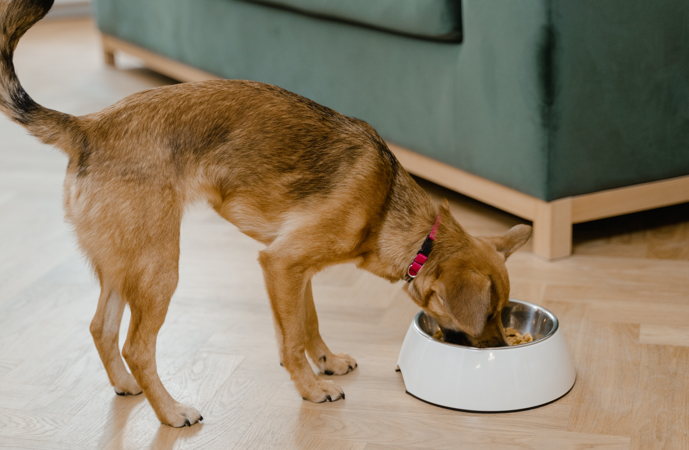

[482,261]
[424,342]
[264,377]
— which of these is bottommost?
[264,377]

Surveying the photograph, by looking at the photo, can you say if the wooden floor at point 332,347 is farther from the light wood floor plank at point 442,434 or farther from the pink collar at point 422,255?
the pink collar at point 422,255

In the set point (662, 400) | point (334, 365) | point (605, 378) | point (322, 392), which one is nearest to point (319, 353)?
point (334, 365)

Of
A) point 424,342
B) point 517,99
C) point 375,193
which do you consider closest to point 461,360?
point 424,342

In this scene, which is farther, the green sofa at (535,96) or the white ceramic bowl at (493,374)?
the green sofa at (535,96)

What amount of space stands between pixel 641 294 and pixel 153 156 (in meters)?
1.66

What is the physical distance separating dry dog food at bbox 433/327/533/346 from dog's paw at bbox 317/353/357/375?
27 centimetres

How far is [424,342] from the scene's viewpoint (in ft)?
6.85

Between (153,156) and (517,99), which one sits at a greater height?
(153,156)

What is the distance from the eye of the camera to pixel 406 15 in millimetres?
3104

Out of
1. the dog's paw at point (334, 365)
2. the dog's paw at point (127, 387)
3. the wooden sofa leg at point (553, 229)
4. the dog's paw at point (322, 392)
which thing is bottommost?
the wooden sofa leg at point (553, 229)

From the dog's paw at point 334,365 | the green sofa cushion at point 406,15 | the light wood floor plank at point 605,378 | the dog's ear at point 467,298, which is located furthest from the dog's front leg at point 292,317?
the green sofa cushion at point 406,15

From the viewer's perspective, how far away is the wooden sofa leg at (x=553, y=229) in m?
2.85

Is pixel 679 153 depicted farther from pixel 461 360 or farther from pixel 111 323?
pixel 111 323

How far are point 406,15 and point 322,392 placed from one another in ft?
5.38
